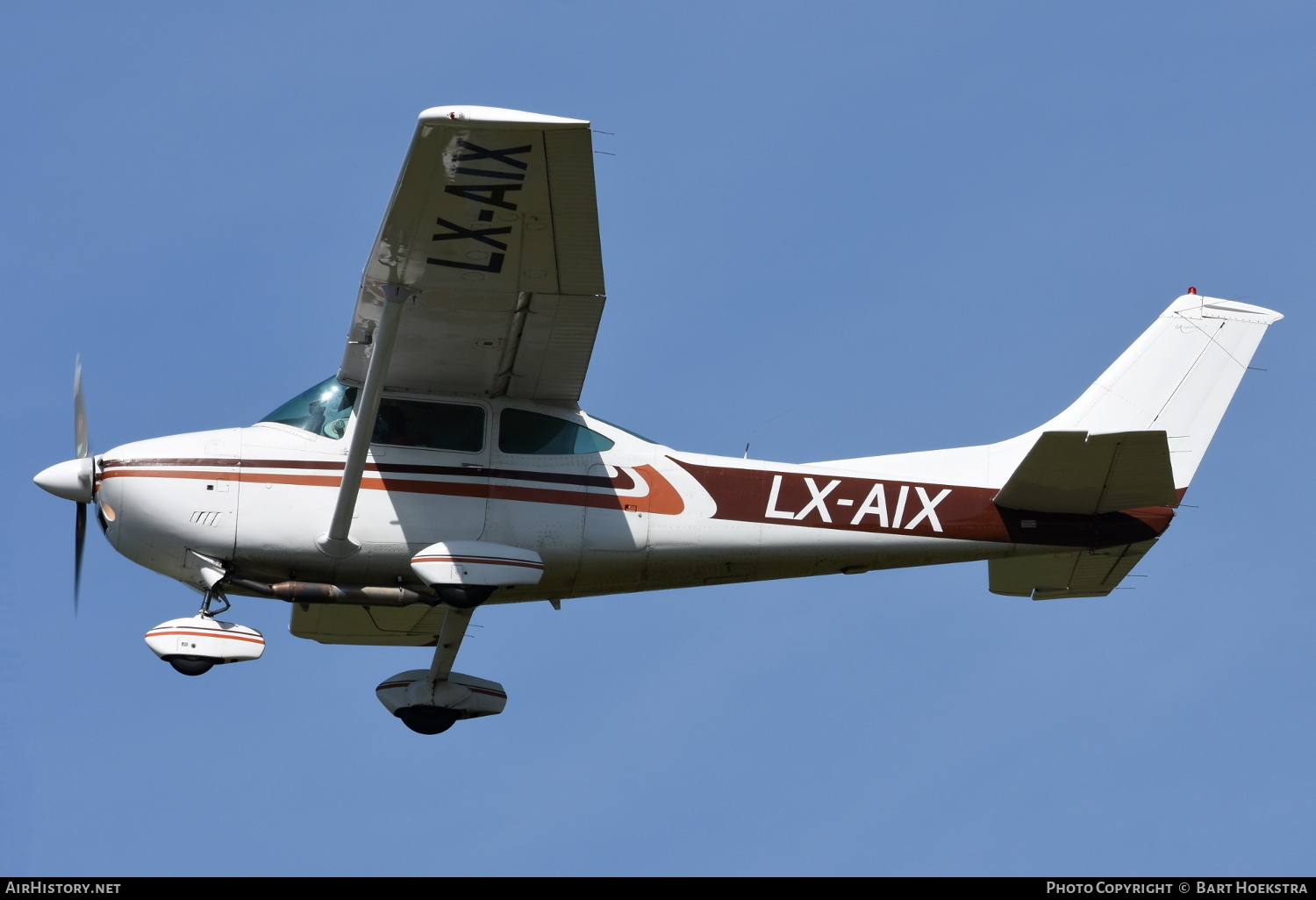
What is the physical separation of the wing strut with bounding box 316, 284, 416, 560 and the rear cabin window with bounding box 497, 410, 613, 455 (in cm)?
108

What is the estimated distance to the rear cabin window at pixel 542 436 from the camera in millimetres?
12930

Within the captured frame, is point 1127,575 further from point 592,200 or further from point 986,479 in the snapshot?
point 592,200

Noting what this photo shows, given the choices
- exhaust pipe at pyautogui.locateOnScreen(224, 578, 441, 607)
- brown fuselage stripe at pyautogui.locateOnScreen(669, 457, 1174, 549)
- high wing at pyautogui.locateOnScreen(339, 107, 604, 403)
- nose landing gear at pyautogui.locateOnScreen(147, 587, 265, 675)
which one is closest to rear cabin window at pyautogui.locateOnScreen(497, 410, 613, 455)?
high wing at pyautogui.locateOnScreen(339, 107, 604, 403)

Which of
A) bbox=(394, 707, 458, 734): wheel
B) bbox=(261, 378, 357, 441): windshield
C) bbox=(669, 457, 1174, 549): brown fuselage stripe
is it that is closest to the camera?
bbox=(261, 378, 357, 441): windshield

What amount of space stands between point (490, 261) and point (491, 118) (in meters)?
1.55

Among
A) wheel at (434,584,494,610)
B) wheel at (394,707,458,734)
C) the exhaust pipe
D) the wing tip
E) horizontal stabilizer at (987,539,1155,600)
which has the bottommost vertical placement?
wheel at (394,707,458,734)

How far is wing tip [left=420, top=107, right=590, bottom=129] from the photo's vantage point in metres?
10.2

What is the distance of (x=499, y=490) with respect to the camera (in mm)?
12734

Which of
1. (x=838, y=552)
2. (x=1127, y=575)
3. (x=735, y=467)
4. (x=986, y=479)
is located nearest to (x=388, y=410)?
(x=735, y=467)

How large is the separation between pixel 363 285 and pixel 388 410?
1.24m

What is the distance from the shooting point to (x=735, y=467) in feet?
43.7

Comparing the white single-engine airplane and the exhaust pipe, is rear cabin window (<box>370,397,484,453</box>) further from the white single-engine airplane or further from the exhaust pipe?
the exhaust pipe

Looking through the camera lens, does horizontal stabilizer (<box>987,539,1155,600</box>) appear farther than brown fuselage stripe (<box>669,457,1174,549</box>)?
Yes

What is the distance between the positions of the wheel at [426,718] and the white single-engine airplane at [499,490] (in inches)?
0.7
